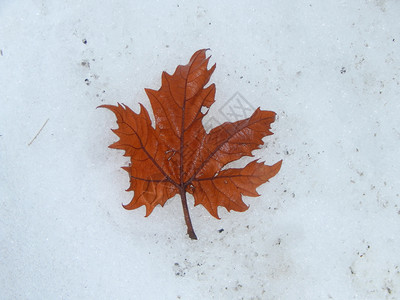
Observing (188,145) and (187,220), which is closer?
(188,145)

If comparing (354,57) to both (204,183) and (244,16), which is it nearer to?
(244,16)

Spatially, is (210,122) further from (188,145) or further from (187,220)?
(187,220)

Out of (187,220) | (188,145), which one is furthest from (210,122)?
(187,220)

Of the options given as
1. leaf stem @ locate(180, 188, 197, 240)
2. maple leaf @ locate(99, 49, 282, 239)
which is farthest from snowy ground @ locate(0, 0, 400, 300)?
maple leaf @ locate(99, 49, 282, 239)

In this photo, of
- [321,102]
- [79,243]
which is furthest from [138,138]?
[321,102]

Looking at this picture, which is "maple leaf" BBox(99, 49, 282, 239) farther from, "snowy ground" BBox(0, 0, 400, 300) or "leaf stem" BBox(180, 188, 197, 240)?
"snowy ground" BBox(0, 0, 400, 300)

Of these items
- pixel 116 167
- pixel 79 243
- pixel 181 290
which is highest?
pixel 116 167

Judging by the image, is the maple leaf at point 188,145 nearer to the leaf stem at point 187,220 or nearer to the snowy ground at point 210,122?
the leaf stem at point 187,220

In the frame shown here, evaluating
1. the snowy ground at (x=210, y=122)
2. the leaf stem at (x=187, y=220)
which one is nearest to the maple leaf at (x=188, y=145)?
the leaf stem at (x=187, y=220)
